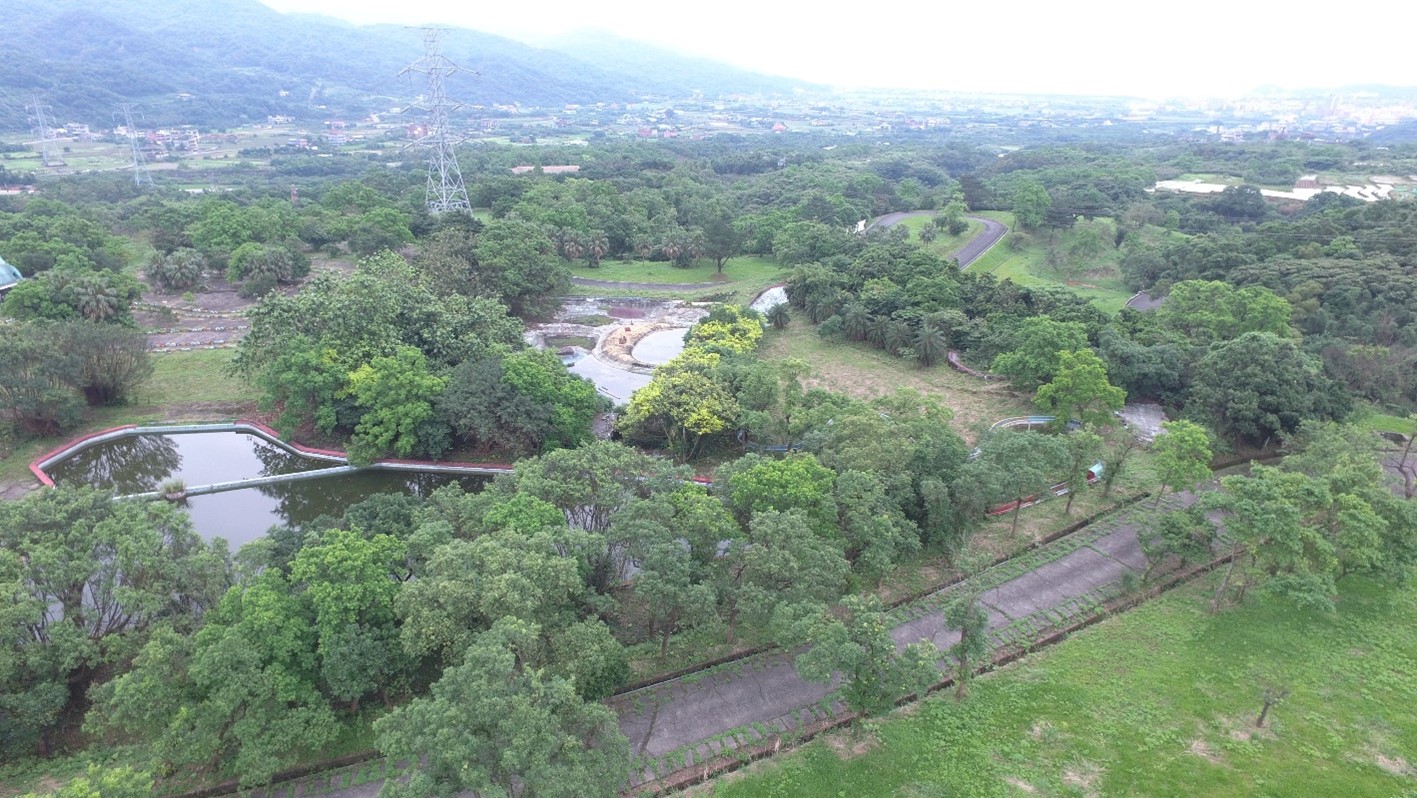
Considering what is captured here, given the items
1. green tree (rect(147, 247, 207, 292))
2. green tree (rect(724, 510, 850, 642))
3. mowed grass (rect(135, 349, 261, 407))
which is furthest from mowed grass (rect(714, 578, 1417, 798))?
green tree (rect(147, 247, 207, 292))

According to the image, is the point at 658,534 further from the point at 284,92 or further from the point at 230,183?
the point at 284,92

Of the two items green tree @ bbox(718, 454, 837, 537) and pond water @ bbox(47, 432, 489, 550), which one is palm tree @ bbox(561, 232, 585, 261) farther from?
green tree @ bbox(718, 454, 837, 537)

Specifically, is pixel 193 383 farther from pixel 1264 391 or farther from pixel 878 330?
pixel 1264 391

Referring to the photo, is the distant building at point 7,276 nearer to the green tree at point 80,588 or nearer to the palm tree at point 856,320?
the green tree at point 80,588

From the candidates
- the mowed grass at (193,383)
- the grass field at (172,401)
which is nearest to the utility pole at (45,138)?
the mowed grass at (193,383)

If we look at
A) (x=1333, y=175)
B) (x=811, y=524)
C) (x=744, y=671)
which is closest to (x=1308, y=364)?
(x=811, y=524)

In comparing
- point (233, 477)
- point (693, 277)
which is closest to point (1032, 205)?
point (693, 277)
